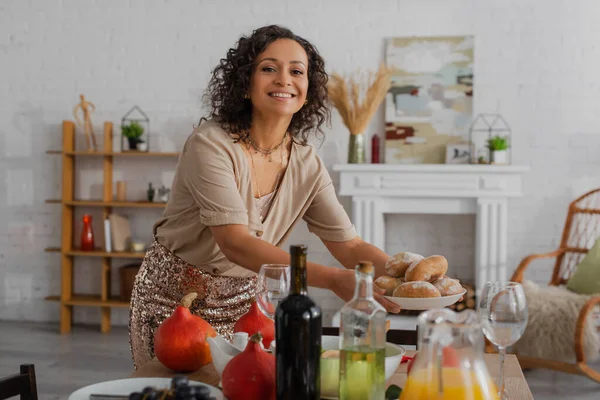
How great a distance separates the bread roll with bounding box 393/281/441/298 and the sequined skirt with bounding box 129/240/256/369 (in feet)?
2.06

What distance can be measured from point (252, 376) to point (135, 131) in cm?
401

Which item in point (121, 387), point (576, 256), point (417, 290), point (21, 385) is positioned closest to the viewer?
point (121, 387)

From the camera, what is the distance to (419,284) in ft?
4.87

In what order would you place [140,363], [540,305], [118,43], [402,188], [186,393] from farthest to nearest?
1. [118,43]
2. [402,188]
3. [540,305]
4. [140,363]
5. [186,393]

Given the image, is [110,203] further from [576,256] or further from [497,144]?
Result: [576,256]

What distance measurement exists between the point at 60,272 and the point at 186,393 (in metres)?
4.64

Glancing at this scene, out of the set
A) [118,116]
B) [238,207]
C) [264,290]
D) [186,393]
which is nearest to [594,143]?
[118,116]

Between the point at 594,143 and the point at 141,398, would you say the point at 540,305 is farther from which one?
the point at 141,398

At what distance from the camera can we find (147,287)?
2.02m

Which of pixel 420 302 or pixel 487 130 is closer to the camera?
pixel 420 302

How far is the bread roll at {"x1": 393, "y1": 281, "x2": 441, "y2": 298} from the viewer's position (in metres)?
1.46

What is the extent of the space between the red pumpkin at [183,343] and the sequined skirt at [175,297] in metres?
0.48

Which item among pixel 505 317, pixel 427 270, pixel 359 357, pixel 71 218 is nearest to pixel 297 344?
pixel 359 357

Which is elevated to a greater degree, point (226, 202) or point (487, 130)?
point (487, 130)
